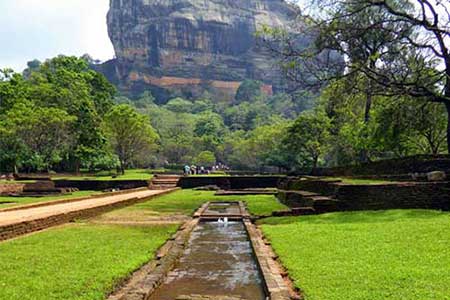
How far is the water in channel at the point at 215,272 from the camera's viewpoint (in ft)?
19.3

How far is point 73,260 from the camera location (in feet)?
23.8

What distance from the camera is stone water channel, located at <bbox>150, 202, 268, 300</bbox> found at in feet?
19.2

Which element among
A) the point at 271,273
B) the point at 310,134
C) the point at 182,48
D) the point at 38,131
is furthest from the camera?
the point at 182,48

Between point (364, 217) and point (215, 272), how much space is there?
20.8ft

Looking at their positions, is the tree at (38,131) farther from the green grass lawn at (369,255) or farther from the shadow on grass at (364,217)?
the green grass lawn at (369,255)

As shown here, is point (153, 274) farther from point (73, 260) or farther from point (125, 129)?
point (125, 129)

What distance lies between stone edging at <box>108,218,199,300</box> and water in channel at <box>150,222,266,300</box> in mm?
99

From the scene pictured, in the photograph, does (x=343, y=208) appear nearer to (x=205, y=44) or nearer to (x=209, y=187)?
(x=209, y=187)

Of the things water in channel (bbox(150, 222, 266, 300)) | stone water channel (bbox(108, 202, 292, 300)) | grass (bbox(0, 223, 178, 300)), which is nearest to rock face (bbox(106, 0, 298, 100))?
grass (bbox(0, 223, 178, 300))

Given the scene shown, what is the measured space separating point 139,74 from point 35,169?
10883 cm

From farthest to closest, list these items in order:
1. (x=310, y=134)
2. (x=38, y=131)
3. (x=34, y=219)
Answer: (x=310, y=134)
(x=38, y=131)
(x=34, y=219)

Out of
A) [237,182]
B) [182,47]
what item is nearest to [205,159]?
[237,182]

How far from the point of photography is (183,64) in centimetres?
14762

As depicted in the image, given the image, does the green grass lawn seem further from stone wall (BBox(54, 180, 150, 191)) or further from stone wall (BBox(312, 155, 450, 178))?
stone wall (BBox(54, 180, 150, 191))
